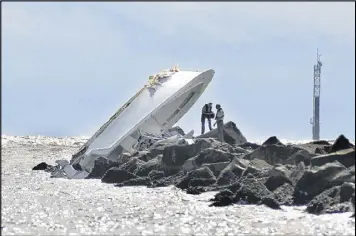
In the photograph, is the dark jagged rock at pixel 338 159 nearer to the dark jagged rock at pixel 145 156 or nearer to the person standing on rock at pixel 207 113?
the dark jagged rock at pixel 145 156

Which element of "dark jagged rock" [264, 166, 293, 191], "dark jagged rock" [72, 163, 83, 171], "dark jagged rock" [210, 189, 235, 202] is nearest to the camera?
"dark jagged rock" [210, 189, 235, 202]

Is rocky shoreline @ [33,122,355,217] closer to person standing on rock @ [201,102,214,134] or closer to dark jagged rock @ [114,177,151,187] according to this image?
dark jagged rock @ [114,177,151,187]

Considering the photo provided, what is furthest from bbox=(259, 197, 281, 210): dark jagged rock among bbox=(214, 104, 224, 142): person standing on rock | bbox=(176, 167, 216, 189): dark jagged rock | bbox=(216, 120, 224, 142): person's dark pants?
bbox=(216, 120, 224, 142): person's dark pants

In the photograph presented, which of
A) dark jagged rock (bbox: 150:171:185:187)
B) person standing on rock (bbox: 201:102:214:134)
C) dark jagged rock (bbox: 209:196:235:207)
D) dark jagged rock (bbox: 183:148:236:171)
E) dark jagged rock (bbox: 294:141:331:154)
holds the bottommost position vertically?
dark jagged rock (bbox: 209:196:235:207)

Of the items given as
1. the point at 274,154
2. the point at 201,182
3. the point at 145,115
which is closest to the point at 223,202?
the point at 201,182

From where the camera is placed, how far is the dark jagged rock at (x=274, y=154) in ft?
77.2

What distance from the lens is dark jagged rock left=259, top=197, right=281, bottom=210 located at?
18312 mm

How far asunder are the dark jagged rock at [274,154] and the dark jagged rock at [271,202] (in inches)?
179

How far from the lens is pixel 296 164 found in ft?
73.2

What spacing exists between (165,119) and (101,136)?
2.68 metres

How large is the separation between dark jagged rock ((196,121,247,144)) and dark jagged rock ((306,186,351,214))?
36.6 feet

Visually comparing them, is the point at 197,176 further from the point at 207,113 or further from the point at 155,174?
the point at 207,113

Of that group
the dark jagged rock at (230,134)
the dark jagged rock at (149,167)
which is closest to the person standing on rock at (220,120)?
the dark jagged rock at (230,134)

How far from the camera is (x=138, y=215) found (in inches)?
699
